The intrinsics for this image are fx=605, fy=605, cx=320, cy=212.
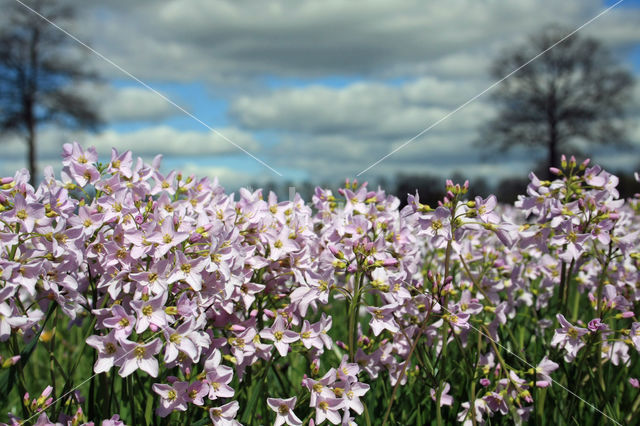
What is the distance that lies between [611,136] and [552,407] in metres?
30.4

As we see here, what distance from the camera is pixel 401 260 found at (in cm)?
346

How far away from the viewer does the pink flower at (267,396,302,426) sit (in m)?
2.80

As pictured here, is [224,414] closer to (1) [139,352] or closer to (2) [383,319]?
(1) [139,352]

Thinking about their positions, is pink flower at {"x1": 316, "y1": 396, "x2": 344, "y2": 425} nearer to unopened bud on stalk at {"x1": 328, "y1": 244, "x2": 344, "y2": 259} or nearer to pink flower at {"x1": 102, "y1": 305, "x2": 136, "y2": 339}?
unopened bud on stalk at {"x1": 328, "y1": 244, "x2": 344, "y2": 259}

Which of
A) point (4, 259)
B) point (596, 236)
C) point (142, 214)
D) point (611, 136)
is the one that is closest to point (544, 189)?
point (596, 236)

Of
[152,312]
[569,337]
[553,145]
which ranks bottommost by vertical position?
[569,337]

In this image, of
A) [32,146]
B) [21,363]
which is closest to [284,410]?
[21,363]

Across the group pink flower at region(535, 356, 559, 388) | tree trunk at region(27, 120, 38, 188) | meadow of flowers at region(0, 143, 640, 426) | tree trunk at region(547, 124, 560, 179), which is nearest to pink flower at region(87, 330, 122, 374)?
meadow of flowers at region(0, 143, 640, 426)

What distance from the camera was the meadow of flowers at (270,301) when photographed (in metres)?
2.77

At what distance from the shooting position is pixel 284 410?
2.86 meters

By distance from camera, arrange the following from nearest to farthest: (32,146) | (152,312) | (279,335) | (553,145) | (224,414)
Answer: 1. (152,312)
2. (224,414)
3. (279,335)
4. (32,146)
5. (553,145)

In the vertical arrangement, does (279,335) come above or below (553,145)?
below

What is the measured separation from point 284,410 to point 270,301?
2.11 ft

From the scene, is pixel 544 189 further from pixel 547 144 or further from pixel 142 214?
pixel 547 144
